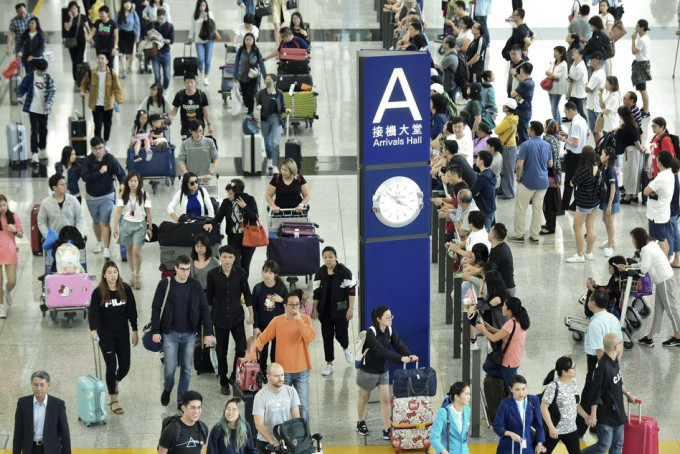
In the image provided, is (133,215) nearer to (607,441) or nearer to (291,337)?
(291,337)

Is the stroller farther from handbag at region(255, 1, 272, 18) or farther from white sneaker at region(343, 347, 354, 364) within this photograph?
handbag at region(255, 1, 272, 18)

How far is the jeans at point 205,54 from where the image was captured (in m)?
26.5

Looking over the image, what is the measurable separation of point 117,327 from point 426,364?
3318 mm

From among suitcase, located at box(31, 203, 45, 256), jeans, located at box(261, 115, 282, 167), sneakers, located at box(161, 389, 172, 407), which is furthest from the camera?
jeans, located at box(261, 115, 282, 167)

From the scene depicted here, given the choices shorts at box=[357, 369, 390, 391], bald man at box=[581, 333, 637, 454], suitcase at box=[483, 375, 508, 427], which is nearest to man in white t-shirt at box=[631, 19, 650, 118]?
suitcase at box=[483, 375, 508, 427]

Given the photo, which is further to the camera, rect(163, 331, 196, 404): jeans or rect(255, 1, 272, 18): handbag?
rect(255, 1, 272, 18): handbag

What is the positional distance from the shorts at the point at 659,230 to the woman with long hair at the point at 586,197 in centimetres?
85

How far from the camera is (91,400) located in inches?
551

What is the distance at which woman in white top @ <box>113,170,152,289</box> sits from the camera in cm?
1691

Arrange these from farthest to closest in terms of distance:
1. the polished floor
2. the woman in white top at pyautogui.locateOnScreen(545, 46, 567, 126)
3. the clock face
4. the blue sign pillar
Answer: the woman in white top at pyautogui.locateOnScreen(545, 46, 567, 126), the polished floor, the clock face, the blue sign pillar

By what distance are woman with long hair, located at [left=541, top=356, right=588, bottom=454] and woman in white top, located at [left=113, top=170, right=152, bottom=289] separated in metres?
6.23

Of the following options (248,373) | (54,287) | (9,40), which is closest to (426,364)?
(248,373)

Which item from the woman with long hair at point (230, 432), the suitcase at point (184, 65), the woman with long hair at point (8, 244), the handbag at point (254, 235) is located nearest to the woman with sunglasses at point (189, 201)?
the handbag at point (254, 235)

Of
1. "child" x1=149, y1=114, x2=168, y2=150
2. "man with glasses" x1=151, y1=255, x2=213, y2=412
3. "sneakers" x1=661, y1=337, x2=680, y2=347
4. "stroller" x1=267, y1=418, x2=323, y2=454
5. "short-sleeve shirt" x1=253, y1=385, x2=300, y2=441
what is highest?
"child" x1=149, y1=114, x2=168, y2=150
